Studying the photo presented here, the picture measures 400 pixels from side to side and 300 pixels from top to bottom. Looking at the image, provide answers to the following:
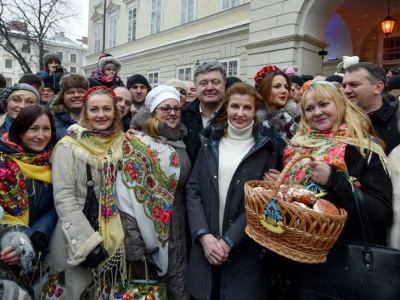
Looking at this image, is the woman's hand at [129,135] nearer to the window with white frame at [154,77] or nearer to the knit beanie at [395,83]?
the knit beanie at [395,83]

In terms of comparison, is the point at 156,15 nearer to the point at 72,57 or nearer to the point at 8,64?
the point at 72,57

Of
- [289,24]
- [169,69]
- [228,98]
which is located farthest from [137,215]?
[169,69]

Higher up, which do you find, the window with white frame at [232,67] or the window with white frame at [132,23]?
the window with white frame at [132,23]

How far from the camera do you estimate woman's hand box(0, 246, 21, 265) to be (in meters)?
2.48

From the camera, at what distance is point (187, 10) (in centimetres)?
1639

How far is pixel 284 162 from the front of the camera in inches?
105

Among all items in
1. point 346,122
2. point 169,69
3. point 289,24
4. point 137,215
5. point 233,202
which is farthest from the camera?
point 169,69

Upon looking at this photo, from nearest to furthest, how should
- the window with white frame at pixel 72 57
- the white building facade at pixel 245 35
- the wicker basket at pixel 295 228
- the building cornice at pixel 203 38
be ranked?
the wicker basket at pixel 295 228
the white building facade at pixel 245 35
the building cornice at pixel 203 38
the window with white frame at pixel 72 57

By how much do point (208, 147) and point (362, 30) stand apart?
39.5ft

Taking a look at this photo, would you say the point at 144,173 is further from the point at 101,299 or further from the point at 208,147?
the point at 101,299

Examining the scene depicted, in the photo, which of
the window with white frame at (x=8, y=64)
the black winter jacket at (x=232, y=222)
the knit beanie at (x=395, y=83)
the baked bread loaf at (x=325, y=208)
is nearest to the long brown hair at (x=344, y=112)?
the black winter jacket at (x=232, y=222)

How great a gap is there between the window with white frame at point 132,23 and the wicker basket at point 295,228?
67.4ft

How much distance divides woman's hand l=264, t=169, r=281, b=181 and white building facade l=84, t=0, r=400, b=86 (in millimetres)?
8277

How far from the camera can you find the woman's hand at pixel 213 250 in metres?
2.48
